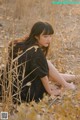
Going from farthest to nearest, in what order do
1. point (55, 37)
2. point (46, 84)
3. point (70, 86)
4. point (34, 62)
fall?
point (55, 37) → point (70, 86) → point (46, 84) → point (34, 62)

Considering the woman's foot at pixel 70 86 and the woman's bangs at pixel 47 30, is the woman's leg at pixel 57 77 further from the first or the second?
the woman's bangs at pixel 47 30

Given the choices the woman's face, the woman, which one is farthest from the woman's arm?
the woman's face

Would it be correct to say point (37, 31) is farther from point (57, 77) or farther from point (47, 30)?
point (57, 77)

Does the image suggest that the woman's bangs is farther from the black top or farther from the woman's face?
the black top

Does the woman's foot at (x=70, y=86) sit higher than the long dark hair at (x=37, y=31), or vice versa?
the long dark hair at (x=37, y=31)

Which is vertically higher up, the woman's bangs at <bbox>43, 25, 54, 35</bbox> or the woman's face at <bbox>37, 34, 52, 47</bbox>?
the woman's bangs at <bbox>43, 25, 54, 35</bbox>

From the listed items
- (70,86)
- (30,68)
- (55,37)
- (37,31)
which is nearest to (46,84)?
(30,68)

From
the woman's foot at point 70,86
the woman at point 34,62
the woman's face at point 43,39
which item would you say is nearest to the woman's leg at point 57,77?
the woman's foot at point 70,86

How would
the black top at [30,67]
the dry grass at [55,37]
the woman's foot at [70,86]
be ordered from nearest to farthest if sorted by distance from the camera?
the dry grass at [55,37] < the black top at [30,67] < the woman's foot at [70,86]

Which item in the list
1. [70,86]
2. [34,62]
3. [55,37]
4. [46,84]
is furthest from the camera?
[55,37]

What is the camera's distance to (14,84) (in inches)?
117

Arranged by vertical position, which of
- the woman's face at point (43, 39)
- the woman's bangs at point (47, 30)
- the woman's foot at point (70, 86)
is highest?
the woman's bangs at point (47, 30)

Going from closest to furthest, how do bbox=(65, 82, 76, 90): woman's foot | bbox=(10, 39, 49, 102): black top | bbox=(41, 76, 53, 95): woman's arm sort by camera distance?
A: bbox=(10, 39, 49, 102): black top, bbox=(41, 76, 53, 95): woman's arm, bbox=(65, 82, 76, 90): woman's foot

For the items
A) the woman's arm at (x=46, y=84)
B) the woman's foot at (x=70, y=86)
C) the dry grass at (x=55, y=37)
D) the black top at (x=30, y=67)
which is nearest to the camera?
the dry grass at (x=55, y=37)
